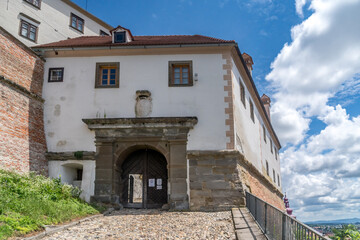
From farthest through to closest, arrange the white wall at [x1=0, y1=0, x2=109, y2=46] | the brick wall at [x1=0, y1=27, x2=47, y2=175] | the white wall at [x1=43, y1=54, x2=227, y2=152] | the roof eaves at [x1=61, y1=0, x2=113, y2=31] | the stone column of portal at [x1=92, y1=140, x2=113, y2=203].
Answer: the roof eaves at [x1=61, y1=0, x2=113, y2=31] < the white wall at [x1=0, y1=0, x2=109, y2=46] < the white wall at [x1=43, y1=54, x2=227, y2=152] < the stone column of portal at [x1=92, y1=140, x2=113, y2=203] < the brick wall at [x1=0, y1=27, x2=47, y2=175]

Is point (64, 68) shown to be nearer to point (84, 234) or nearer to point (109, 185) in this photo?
point (109, 185)

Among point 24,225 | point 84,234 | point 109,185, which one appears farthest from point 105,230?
point 109,185

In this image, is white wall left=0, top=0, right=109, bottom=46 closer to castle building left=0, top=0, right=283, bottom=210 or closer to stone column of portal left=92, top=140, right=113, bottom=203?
castle building left=0, top=0, right=283, bottom=210

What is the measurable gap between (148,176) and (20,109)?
5632 mm

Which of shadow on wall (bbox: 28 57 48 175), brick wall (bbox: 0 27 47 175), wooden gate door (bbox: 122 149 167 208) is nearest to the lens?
brick wall (bbox: 0 27 47 175)

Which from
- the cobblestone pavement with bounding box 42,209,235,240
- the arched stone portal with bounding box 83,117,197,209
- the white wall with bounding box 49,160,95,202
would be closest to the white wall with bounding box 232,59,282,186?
the arched stone portal with bounding box 83,117,197,209

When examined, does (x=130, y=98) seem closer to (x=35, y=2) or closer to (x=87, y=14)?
(x=35, y=2)

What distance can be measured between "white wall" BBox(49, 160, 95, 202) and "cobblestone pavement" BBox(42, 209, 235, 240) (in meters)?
1.80

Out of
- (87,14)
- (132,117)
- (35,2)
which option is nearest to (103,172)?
(132,117)

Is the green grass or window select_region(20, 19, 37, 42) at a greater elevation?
window select_region(20, 19, 37, 42)

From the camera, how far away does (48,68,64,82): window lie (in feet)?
46.2

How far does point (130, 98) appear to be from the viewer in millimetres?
13594

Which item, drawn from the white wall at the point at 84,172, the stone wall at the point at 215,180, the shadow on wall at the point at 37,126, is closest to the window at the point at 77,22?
the shadow on wall at the point at 37,126

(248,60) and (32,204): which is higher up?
(248,60)
